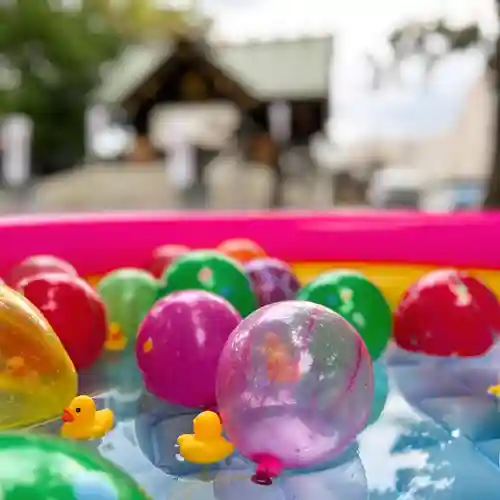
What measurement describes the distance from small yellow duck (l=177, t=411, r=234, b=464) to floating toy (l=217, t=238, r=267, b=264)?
47.2 inches

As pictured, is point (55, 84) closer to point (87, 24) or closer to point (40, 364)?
point (87, 24)

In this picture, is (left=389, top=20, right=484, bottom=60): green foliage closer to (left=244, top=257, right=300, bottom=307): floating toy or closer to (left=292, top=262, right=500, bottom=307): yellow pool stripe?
(left=292, top=262, right=500, bottom=307): yellow pool stripe

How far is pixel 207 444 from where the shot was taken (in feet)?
4.99

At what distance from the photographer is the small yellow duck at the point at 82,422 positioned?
Result: 1588 millimetres

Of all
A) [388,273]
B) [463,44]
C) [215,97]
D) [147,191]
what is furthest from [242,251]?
[215,97]

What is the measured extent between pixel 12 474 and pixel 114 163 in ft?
32.0

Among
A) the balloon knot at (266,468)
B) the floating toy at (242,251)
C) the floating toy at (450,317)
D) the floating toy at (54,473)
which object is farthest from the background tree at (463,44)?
the floating toy at (54,473)

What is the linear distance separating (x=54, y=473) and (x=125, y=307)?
1359 millimetres

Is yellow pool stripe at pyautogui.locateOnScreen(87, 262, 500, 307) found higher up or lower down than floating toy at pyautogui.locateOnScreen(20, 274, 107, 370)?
lower down

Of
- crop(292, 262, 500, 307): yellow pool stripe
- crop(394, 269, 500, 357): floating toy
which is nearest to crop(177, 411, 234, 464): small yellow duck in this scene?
crop(394, 269, 500, 357): floating toy

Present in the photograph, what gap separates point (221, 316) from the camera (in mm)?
1777

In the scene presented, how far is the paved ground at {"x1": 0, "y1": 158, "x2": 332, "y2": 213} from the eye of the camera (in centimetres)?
866

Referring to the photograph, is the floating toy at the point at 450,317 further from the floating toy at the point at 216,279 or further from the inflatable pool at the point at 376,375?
the floating toy at the point at 216,279

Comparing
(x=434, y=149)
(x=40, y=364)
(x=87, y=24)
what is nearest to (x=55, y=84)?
(x=87, y=24)
